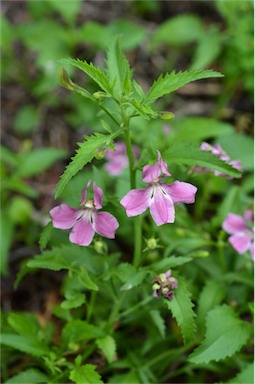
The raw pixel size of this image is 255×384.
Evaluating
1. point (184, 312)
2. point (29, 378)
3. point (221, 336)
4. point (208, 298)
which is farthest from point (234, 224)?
point (29, 378)

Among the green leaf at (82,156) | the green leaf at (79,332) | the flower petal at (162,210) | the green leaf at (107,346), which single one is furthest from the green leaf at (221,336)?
the green leaf at (82,156)

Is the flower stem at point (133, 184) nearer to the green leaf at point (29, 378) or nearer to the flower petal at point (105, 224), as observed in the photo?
the flower petal at point (105, 224)

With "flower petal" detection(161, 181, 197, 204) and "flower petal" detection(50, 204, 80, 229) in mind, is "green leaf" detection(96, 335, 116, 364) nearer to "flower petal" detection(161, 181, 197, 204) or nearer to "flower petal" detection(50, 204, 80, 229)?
"flower petal" detection(50, 204, 80, 229)

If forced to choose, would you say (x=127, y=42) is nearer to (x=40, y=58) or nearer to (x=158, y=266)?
(x=40, y=58)

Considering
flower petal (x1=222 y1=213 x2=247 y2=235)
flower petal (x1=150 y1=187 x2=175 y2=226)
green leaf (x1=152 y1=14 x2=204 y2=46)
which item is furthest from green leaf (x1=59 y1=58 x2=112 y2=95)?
green leaf (x1=152 y1=14 x2=204 y2=46)

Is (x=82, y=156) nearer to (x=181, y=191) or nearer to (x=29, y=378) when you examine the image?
(x=181, y=191)

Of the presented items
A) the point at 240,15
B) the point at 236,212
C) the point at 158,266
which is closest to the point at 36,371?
the point at 158,266

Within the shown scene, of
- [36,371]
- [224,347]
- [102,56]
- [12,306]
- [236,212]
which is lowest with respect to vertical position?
[12,306]
